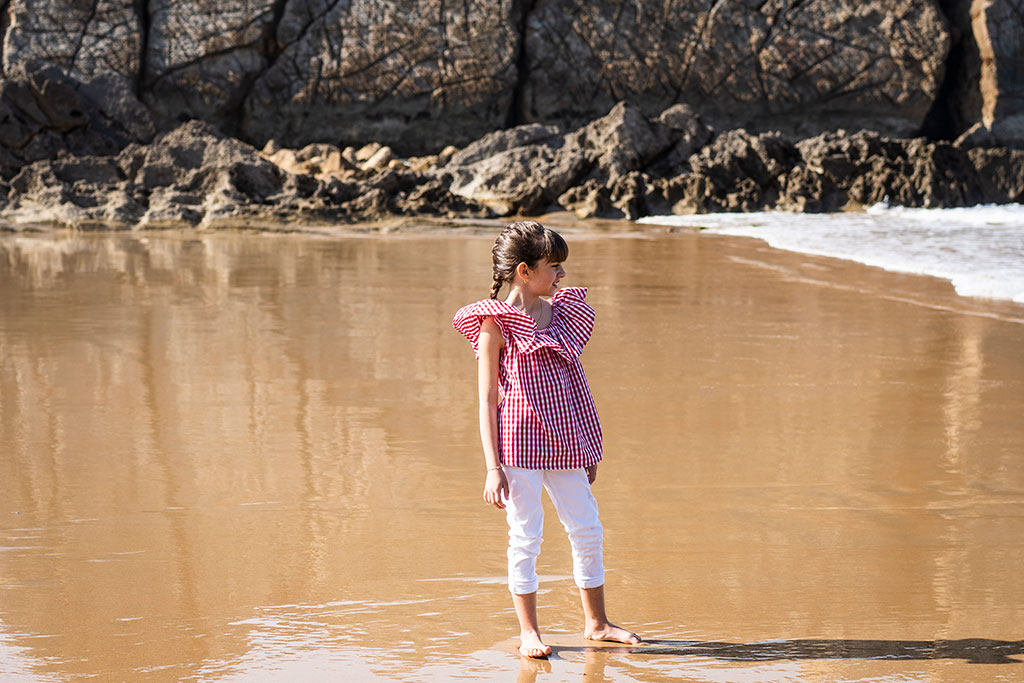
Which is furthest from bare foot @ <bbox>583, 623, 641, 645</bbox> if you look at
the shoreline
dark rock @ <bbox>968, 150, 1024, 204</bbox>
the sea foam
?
dark rock @ <bbox>968, 150, 1024, 204</bbox>

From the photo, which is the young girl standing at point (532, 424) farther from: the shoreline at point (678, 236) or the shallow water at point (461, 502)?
the shoreline at point (678, 236)

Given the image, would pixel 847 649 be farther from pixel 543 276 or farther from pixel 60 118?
pixel 60 118

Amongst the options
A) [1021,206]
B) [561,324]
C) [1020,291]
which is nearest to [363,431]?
[561,324]

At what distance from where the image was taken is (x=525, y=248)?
2369 millimetres

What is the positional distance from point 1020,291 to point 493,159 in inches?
491

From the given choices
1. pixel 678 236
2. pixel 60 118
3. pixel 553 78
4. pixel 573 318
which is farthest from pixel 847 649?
pixel 553 78

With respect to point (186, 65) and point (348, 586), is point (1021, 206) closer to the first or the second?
point (186, 65)

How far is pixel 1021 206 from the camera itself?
63.3 ft

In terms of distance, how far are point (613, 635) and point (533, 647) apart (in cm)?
18

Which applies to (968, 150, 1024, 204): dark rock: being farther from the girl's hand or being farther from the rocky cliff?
the girl's hand

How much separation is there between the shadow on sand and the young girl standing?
12 centimetres

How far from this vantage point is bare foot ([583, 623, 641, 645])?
231 centimetres

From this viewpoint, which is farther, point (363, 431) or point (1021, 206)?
point (1021, 206)

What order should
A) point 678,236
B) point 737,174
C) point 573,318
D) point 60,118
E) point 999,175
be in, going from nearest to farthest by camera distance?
point 573,318 → point 678,236 → point 60,118 → point 737,174 → point 999,175
